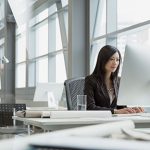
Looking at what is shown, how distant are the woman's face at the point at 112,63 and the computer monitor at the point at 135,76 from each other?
2.88 ft

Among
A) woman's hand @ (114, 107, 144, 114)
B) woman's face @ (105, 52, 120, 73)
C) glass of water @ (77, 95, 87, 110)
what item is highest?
woman's face @ (105, 52, 120, 73)

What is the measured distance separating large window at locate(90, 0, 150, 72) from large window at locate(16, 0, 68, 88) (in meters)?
0.87

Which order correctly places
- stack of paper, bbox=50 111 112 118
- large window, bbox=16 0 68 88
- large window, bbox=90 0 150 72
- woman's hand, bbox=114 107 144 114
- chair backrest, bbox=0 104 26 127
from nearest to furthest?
stack of paper, bbox=50 111 112 118 < woman's hand, bbox=114 107 144 114 < chair backrest, bbox=0 104 26 127 < large window, bbox=90 0 150 72 < large window, bbox=16 0 68 88

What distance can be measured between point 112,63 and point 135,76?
898 mm

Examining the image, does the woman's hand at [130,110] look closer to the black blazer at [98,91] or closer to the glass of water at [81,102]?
the glass of water at [81,102]

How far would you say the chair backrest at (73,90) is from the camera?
283cm

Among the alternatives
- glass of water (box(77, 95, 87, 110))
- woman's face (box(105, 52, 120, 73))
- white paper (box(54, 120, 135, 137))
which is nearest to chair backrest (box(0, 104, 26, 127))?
woman's face (box(105, 52, 120, 73))

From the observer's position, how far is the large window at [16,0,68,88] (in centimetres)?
611

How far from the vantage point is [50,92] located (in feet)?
11.4

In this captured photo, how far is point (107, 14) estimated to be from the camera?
470 cm

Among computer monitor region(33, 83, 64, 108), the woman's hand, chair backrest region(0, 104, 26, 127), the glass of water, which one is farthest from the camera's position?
computer monitor region(33, 83, 64, 108)

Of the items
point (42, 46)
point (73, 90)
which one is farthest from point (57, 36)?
point (73, 90)

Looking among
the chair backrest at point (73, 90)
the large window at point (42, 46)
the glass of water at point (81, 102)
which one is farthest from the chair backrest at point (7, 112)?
the large window at point (42, 46)

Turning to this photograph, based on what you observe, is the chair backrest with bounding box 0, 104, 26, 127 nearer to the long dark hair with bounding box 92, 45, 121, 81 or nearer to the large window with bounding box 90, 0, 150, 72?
the long dark hair with bounding box 92, 45, 121, 81
